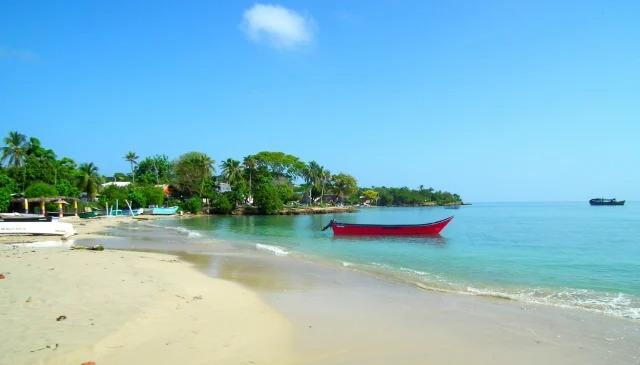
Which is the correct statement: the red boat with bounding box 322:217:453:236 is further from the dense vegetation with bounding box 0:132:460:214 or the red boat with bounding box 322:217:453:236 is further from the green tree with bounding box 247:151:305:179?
the green tree with bounding box 247:151:305:179

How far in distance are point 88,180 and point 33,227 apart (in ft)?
145

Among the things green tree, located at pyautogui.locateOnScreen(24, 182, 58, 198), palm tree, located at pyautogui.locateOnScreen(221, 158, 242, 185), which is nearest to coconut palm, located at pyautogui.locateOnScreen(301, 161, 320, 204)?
palm tree, located at pyautogui.locateOnScreen(221, 158, 242, 185)

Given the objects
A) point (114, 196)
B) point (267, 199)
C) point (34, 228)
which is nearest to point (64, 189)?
point (114, 196)

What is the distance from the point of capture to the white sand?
5.51 meters

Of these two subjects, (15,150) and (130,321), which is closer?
(130,321)

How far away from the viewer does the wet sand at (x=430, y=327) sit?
6.35 m

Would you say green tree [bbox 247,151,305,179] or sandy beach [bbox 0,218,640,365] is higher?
green tree [bbox 247,151,305,179]

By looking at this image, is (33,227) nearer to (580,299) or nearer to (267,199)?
(580,299)

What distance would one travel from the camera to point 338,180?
4387 inches

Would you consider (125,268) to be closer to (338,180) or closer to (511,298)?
(511,298)

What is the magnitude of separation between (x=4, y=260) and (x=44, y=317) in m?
8.22

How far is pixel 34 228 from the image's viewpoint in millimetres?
23516

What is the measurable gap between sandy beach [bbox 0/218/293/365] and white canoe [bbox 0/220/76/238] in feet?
45.0

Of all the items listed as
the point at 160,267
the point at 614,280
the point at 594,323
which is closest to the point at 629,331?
the point at 594,323
